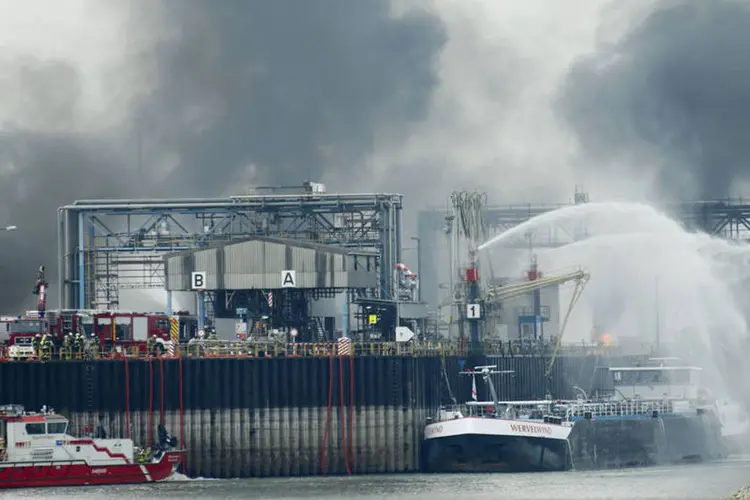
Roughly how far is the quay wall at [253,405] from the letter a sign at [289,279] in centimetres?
1116

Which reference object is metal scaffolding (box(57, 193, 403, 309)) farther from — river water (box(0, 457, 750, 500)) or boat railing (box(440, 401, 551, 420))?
river water (box(0, 457, 750, 500))

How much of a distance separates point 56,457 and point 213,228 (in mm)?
36805

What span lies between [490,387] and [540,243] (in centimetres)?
4266

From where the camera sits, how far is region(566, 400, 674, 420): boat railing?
153000 mm

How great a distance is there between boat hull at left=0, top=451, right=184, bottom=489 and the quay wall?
10.6 ft

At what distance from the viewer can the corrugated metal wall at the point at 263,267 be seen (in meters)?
156

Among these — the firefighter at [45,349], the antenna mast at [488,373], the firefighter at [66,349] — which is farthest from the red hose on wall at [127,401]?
the antenna mast at [488,373]

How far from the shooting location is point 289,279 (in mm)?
156375

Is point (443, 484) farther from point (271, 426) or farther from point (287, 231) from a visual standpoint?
point (287, 231)

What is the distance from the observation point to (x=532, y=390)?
161125mm

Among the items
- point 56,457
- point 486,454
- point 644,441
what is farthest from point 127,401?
point 644,441

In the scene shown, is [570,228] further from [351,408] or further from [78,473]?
[78,473]

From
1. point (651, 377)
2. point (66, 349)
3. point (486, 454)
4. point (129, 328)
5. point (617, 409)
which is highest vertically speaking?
point (129, 328)

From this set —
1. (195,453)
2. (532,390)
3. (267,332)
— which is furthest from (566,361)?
(195,453)
